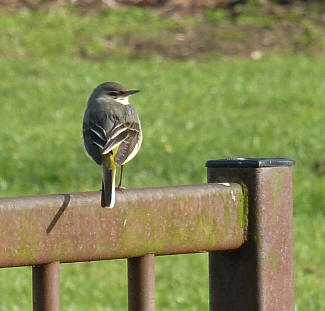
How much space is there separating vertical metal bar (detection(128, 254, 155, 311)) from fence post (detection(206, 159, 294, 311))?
0.29 m

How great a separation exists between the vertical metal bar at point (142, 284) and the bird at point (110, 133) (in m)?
0.82

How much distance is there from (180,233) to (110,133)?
147cm

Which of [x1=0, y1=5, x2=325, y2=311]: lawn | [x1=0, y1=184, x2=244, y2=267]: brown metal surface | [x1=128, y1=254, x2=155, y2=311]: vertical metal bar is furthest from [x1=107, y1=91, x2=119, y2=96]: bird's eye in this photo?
[x1=0, y1=5, x2=325, y2=311]: lawn

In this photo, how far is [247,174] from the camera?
2.24 m

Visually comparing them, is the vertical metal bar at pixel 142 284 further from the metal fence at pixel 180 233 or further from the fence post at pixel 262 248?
the fence post at pixel 262 248

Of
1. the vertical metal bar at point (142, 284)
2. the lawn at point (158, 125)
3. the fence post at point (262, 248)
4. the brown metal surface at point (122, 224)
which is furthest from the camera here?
the lawn at point (158, 125)

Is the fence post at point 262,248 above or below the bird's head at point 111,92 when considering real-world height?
below

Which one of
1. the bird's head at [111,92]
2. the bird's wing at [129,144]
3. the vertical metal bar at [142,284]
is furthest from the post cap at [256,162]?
the bird's head at [111,92]

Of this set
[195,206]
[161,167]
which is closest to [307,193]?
[161,167]

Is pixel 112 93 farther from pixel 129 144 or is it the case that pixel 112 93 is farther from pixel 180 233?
pixel 180 233

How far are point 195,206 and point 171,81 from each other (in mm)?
11237

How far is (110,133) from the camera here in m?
3.53

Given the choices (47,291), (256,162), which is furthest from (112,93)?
(47,291)

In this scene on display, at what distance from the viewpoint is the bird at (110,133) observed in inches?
128
